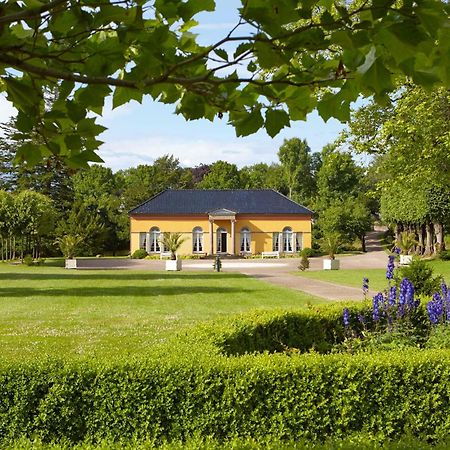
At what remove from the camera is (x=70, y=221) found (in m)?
49.3

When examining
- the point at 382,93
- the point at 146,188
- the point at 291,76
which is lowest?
the point at 382,93

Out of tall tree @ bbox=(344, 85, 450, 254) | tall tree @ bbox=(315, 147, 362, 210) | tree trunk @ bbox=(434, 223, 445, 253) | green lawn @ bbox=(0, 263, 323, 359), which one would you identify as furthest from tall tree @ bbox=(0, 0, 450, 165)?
tall tree @ bbox=(315, 147, 362, 210)

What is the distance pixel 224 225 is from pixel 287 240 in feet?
19.1

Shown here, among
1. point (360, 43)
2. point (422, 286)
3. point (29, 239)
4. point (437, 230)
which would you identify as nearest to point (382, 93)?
point (360, 43)

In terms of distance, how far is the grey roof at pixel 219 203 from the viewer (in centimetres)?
5059

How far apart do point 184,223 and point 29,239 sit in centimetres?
1333

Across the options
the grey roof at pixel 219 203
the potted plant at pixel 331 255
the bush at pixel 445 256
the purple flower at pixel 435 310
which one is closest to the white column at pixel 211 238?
the grey roof at pixel 219 203

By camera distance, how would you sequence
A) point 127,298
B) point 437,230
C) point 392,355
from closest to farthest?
point 392,355 < point 127,298 < point 437,230

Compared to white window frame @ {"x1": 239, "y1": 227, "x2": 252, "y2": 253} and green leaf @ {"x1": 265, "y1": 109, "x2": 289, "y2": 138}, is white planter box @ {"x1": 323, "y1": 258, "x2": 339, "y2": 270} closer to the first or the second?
white window frame @ {"x1": 239, "y1": 227, "x2": 252, "y2": 253}

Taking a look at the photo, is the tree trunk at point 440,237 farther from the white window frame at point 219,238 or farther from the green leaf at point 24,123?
the green leaf at point 24,123

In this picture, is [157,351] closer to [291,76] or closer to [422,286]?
[291,76]

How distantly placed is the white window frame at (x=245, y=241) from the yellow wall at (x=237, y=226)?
215mm

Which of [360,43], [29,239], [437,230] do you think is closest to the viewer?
[360,43]

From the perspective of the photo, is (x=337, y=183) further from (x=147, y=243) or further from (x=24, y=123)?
(x=24, y=123)
